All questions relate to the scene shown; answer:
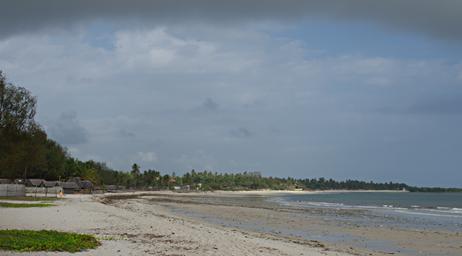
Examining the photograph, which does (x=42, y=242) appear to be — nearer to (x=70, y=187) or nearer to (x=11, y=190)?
(x=11, y=190)

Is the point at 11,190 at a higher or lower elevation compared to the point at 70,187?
lower

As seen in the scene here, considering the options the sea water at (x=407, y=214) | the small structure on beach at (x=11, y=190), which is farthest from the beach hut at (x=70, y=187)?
the sea water at (x=407, y=214)

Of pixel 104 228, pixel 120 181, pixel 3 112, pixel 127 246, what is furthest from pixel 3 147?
pixel 120 181

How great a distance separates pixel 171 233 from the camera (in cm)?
2266

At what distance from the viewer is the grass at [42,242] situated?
47.7 feet

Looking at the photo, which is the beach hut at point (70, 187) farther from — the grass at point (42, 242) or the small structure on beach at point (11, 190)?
the grass at point (42, 242)

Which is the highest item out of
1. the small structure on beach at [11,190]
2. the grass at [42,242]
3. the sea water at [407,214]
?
the small structure on beach at [11,190]

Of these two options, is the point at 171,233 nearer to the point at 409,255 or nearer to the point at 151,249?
the point at 151,249

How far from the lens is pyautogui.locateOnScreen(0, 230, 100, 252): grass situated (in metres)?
14.5

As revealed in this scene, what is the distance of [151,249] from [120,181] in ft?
592

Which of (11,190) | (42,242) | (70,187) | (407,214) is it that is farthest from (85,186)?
(42,242)

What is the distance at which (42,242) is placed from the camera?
50.7 feet

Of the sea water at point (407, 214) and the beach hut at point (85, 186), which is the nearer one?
the sea water at point (407, 214)

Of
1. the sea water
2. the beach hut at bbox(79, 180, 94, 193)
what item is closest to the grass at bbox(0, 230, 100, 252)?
the sea water
